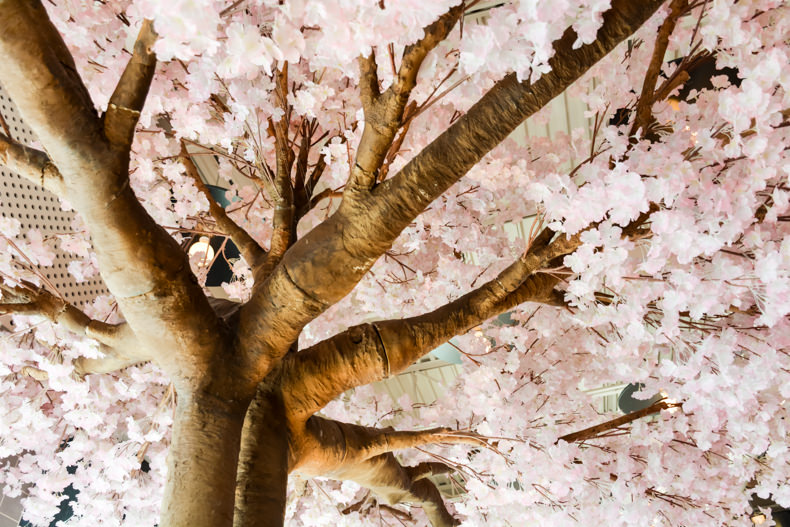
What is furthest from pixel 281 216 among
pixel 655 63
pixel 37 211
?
pixel 37 211

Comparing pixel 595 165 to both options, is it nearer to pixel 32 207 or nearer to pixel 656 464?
pixel 656 464

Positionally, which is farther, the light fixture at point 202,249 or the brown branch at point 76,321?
the light fixture at point 202,249

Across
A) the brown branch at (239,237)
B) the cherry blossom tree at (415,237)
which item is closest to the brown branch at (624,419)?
the cherry blossom tree at (415,237)

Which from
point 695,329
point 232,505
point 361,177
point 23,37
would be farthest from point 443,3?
point 695,329

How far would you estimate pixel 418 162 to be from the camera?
4.34ft

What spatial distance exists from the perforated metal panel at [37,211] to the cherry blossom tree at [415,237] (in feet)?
4.85

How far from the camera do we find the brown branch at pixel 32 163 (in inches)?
55.4

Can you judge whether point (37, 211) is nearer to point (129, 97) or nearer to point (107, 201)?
point (107, 201)

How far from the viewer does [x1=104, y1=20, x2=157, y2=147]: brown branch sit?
1.12 m

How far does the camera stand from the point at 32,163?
1422mm

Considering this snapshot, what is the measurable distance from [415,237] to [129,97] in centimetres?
215

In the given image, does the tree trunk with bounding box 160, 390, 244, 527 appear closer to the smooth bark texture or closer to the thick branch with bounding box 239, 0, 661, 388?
the smooth bark texture

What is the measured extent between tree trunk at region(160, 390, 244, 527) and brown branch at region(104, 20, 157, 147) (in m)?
0.82

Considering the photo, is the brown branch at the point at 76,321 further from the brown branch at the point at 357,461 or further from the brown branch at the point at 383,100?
the brown branch at the point at 383,100
